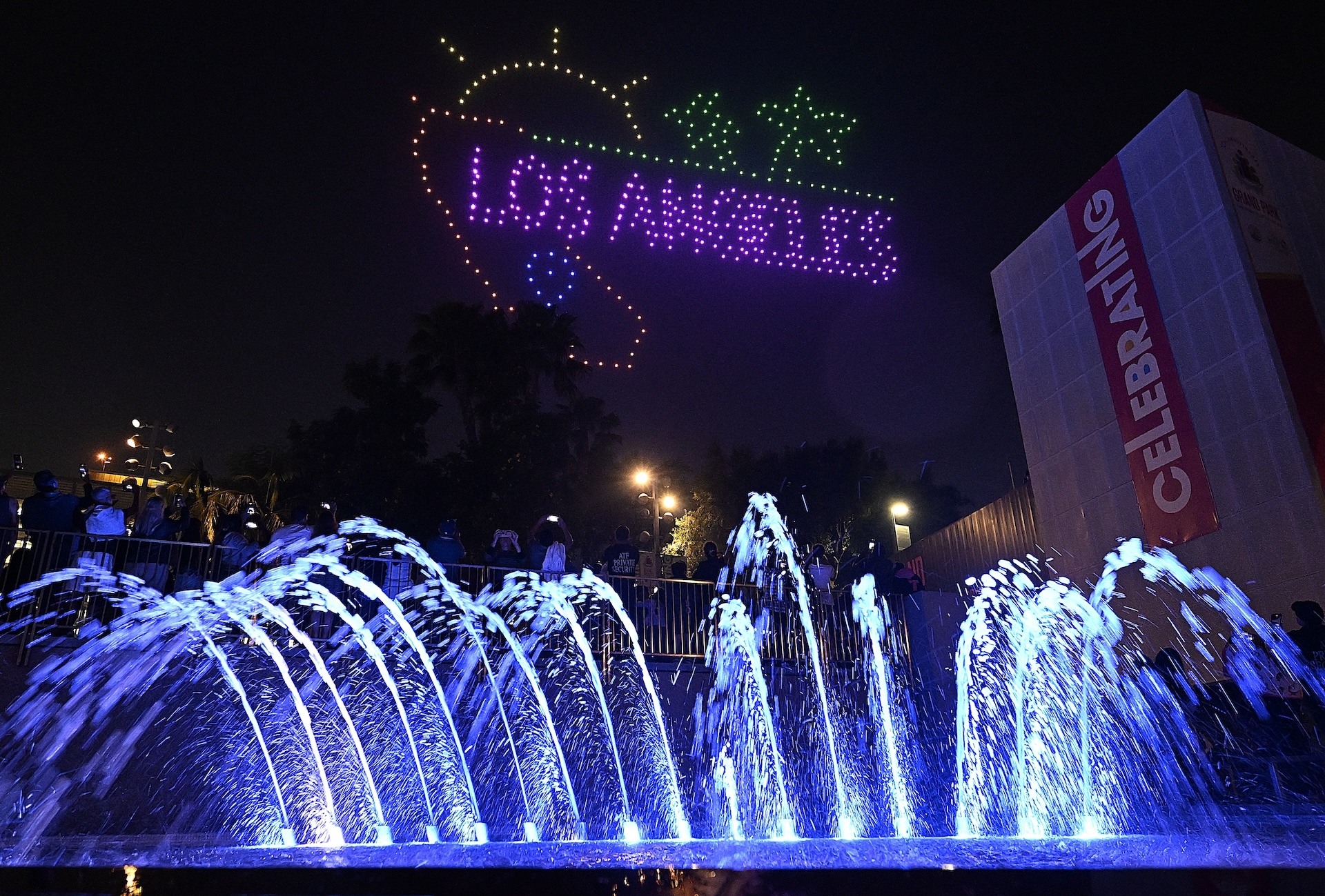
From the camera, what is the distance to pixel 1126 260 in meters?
15.4

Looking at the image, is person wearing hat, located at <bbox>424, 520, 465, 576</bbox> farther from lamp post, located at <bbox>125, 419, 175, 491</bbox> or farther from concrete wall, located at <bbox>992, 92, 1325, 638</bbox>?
lamp post, located at <bbox>125, 419, 175, 491</bbox>

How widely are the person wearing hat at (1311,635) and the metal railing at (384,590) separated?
6.57 m

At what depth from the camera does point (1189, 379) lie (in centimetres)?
1392

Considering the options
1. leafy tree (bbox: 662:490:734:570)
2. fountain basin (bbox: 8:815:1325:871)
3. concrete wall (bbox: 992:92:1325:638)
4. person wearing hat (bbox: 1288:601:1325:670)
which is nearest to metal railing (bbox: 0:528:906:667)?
concrete wall (bbox: 992:92:1325:638)

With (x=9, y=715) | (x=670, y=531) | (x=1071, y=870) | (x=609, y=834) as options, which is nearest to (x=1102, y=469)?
(x=609, y=834)

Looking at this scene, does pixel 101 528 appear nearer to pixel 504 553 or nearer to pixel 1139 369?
pixel 504 553

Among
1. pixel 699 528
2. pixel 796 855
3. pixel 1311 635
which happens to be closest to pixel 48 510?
pixel 796 855

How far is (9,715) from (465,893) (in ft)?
29.8

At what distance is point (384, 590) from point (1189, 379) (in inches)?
524

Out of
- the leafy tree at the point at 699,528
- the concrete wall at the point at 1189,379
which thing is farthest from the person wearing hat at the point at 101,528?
the leafy tree at the point at 699,528

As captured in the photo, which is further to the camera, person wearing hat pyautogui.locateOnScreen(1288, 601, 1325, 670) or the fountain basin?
person wearing hat pyautogui.locateOnScreen(1288, 601, 1325, 670)

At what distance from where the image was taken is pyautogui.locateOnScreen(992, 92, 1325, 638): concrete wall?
40.3 feet

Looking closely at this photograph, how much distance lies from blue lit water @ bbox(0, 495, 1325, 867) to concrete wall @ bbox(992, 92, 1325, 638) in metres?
0.93

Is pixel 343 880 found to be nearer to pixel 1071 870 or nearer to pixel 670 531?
pixel 1071 870
